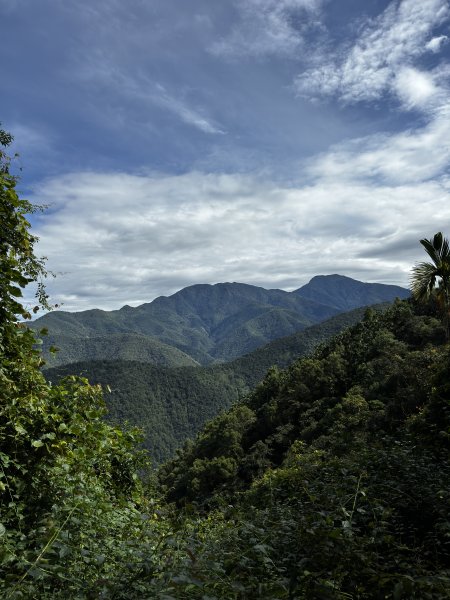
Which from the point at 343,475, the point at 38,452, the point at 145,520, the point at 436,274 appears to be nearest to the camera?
the point at 145,520

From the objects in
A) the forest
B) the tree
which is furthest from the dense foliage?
the tree

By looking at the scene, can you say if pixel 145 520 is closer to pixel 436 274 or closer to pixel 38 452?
pixel 38 452

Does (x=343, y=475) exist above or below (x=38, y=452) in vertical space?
below

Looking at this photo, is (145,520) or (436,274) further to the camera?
(436,274)

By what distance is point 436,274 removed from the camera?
→ 1296 cm

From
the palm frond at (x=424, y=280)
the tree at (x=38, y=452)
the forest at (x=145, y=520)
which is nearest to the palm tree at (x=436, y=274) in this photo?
the palm frond at (x=424, y=280)

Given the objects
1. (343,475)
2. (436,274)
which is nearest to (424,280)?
(436,274)

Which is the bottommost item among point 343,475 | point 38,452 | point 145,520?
point 343,475

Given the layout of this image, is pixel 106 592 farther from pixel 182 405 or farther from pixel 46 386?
pixel 182 405

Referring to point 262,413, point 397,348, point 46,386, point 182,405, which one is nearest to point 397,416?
point 397,348

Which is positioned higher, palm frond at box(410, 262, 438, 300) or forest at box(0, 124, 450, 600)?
palm frond at box(410, 262, 438, 300)

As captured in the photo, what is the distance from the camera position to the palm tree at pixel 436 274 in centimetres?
1277

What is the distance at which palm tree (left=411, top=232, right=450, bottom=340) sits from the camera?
1277cm

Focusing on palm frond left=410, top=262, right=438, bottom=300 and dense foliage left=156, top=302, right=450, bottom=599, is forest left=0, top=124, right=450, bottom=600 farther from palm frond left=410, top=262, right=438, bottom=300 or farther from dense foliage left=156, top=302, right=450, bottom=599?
palm frond left=410, top=262, right=438, bottom=300
